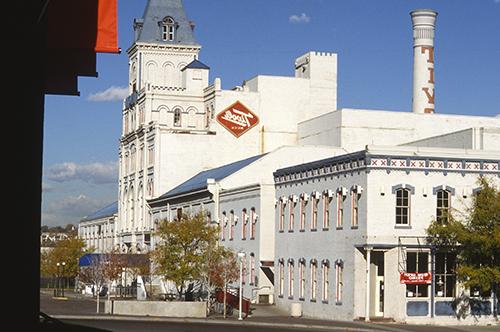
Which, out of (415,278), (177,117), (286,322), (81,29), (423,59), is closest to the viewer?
(81,29)

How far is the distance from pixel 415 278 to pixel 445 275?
2.10 metres

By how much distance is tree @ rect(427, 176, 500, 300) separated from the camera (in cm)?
4466

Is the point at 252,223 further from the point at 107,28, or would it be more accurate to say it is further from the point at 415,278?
the point at 107,28

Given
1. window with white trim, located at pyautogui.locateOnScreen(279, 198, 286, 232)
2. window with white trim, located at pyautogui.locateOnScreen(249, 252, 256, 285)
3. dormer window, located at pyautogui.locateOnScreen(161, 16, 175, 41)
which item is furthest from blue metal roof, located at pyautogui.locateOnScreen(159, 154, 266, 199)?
dormer window, located at pyautogui.locateOnScreen(161, 16, 175, 41)

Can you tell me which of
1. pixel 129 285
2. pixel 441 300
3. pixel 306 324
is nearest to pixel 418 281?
pixel 441 300

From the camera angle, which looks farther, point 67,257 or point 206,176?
point 67,257

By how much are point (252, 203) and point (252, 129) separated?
21.8 meters

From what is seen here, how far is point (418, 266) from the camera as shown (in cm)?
4747

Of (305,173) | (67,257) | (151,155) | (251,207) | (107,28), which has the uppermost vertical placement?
(151,155)

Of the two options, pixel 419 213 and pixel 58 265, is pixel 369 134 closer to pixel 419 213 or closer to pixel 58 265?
pixel 419 213

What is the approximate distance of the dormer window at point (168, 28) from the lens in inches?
3713

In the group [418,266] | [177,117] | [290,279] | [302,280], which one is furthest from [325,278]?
[177,117]

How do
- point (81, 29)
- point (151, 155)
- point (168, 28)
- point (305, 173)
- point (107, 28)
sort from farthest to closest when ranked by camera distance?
point (168, 28), point (151, 155), point (305, 173), point (81, 29), point (107, 28)

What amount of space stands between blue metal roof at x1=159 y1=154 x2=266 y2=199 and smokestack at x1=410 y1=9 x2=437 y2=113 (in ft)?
48.2
